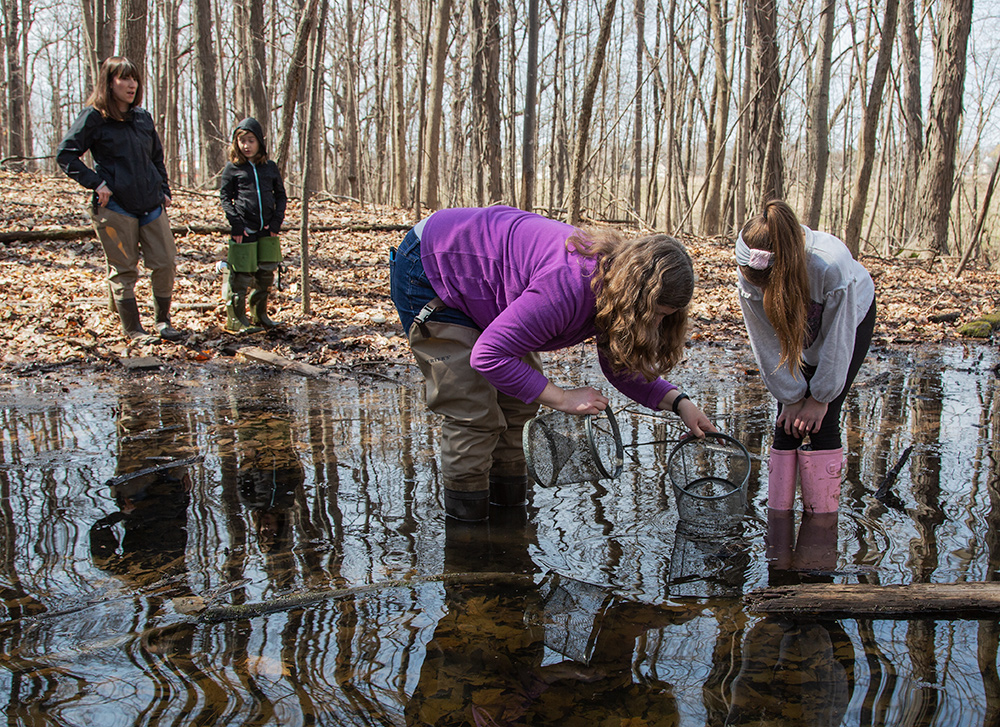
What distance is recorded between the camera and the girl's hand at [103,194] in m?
5.83

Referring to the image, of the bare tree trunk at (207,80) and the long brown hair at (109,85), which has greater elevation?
the bare tree trunk at (207,80)

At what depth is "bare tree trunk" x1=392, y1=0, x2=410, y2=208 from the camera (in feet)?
53.4

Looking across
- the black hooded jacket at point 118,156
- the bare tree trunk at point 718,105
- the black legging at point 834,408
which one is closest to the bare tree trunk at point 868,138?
the bare tree trunk at point 718,105

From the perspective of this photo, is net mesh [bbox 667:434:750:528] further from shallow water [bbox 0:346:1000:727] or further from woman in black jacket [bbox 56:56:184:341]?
woman in black jacket [bbox 56:56:184:341]

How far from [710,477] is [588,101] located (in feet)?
19.6

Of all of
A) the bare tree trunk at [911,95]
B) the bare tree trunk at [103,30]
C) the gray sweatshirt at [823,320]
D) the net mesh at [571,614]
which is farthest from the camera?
the bare tree trunk at [911,95]

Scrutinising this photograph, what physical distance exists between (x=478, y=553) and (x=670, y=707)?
115cm

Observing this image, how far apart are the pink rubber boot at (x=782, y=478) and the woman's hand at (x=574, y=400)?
3.46 ft

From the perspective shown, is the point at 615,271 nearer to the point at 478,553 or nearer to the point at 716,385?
the point at 478,553

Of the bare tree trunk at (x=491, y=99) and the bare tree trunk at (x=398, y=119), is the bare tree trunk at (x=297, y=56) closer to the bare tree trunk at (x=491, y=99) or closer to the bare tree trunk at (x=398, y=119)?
the bare tree trunk at (x=491, y=99)

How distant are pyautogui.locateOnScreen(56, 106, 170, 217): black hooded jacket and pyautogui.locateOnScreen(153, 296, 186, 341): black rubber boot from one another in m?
0.79

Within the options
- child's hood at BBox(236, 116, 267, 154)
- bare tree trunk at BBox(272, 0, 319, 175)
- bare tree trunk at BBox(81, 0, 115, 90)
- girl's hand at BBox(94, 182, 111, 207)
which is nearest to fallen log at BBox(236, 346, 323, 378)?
girl's hand at BBox(94, 182, 111, 207)

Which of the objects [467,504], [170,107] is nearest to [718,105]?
[467,504]

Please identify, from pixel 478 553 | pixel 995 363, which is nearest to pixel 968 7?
pixel 995 363
